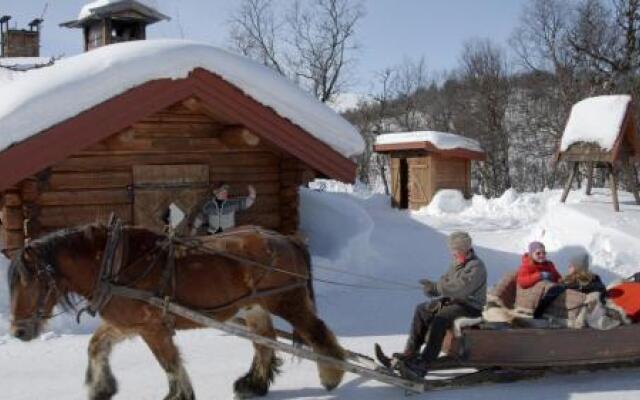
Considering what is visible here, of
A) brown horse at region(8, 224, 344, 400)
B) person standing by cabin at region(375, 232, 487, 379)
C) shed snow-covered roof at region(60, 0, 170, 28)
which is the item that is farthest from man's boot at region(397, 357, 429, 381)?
shed snow-covered roof at region(60, 0, 170, 28)

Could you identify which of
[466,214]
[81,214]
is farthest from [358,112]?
[81,214]

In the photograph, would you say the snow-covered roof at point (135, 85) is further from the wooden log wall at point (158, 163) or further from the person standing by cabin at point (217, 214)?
the person standing by cabin at point (217, 214)

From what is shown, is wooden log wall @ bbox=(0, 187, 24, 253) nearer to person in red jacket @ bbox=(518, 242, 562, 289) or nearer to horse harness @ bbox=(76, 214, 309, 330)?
horse harness @ bbox=(76, 214, 309, 330)

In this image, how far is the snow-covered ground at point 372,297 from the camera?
5512mm

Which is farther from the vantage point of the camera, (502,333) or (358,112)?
(358,112)

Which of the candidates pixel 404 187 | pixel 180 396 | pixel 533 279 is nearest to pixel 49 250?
pixel 180 396

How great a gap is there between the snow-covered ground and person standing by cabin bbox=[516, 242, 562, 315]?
68cm

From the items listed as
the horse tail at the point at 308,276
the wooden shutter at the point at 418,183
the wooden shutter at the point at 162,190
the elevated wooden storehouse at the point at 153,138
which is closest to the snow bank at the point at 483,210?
the wooden shutter at the point at 418,183

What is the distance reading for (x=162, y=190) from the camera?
930 centimetres

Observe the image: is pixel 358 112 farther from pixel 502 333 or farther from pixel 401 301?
pixel 502 333

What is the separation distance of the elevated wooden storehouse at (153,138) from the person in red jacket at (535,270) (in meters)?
3.87

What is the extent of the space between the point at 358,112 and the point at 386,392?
33484 millimetres

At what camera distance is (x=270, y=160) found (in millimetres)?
10406

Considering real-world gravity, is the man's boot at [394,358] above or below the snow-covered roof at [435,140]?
below
